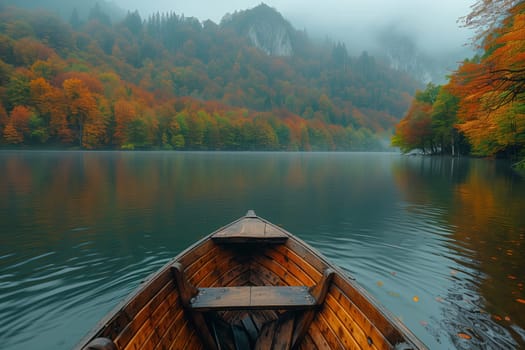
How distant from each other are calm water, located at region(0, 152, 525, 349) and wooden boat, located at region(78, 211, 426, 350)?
105 inches

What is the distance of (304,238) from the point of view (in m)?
11.1

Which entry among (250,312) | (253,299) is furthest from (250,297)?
(250,312)

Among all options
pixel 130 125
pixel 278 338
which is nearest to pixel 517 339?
pixel 278 338

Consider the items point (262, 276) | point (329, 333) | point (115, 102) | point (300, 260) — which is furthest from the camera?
point (115, 102)

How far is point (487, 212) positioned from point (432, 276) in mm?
10268

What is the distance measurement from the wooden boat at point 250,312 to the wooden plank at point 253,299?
1 cm

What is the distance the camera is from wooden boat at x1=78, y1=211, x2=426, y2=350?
2938mm

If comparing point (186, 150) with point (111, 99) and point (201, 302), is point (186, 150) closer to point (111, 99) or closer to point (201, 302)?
point (111, 99)

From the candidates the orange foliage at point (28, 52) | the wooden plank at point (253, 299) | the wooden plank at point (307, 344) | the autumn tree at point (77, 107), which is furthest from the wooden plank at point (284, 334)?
the orange foliage at point (28, 52)

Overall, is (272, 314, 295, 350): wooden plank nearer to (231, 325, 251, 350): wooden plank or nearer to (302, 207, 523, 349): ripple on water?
(231, 325, 251, 350): wooden plank

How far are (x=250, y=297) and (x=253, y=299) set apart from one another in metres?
0.08

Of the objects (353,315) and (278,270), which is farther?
(278,270)

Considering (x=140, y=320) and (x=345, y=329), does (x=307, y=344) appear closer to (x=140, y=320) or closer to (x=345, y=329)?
(x=345, y=329)

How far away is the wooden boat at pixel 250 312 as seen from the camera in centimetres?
294
